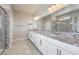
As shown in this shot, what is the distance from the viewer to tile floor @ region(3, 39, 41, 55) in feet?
6.54

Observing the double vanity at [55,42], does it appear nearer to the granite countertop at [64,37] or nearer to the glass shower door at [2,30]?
the granite countertop at [64,37]

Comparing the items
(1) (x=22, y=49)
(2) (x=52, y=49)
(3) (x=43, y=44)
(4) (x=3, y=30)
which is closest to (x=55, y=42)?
(2) (x=52, y=49)

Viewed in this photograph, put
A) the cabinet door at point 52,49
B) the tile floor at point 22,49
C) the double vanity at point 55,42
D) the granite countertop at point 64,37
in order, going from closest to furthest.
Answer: the double vanity at point 55,42 → the granite countertop at point 64,37 → the cabinet door at point 52,49 → the tile floor at point 22,49

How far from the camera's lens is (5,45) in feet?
7.32

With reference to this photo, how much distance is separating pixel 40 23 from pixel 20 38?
506 millimetres

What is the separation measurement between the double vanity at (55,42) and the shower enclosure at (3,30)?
1.63ft

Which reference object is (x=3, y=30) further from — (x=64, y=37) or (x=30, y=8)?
(x=64, y=37)

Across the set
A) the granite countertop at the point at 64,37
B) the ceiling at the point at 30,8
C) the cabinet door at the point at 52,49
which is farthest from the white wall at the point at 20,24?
the cabinet door at the point at 52,49

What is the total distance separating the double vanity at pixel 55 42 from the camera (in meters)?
1.64

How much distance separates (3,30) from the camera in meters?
2.19

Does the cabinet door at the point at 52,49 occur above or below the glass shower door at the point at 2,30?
below

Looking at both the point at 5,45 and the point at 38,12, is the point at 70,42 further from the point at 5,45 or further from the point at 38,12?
the point at 5,45

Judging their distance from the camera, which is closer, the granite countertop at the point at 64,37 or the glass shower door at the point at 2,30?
the granite countertop at the point at 64,37

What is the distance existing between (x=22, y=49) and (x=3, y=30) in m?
0.55
